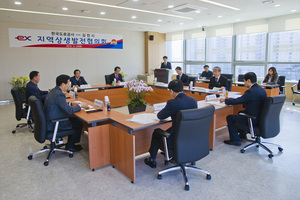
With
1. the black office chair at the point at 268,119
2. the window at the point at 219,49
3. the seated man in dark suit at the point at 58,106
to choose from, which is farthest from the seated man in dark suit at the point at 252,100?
the window at the point at 219,49

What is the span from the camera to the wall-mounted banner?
810 cm

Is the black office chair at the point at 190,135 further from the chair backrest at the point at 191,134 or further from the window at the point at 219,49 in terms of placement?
the window at the point at 219,49

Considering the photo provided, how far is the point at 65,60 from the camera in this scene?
29.8 feet

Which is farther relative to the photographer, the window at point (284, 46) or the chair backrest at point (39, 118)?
the window at point (284, 46)

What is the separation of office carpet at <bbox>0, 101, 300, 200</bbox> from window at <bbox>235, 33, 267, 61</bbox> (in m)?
5.62

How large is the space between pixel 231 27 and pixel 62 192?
8.93 m

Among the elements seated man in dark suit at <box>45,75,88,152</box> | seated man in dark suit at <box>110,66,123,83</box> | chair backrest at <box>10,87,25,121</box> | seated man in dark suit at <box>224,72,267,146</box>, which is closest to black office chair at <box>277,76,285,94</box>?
seated man in dark suit at <box>224,72,267,146</box>

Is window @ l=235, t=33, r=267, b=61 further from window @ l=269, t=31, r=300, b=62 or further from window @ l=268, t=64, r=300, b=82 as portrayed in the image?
window @ l=268, t=64, r=300, b=82

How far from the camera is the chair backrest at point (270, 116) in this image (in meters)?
3.10

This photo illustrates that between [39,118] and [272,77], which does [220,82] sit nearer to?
[272,77]

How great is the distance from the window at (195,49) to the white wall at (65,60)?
231 centimetres

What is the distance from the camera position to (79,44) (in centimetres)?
933

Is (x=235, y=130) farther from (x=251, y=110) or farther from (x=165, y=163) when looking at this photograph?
(x=165, y=163)

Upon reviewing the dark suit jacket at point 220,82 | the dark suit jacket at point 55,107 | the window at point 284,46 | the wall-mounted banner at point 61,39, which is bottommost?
the dark suit jacket at point 55,107
